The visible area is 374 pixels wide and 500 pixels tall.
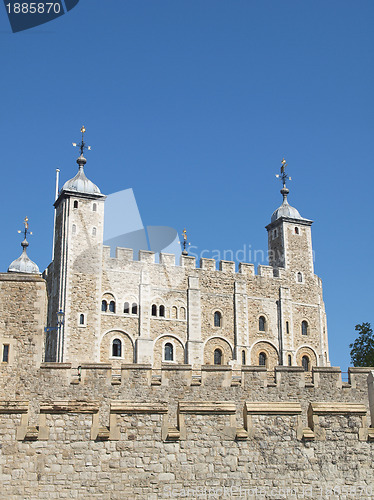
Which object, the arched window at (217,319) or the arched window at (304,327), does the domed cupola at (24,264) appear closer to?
the arched window at (217,319)

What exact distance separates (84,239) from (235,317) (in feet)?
36.8

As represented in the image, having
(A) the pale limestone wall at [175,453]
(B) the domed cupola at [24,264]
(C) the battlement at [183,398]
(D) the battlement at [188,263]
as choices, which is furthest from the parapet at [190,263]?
(A) the pale limestone wall at [175,453]

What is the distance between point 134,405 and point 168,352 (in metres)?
32.6

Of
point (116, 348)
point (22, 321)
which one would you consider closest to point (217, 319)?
point (116, 348)

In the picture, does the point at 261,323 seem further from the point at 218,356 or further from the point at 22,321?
the point at 22,321

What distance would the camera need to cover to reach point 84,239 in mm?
42875

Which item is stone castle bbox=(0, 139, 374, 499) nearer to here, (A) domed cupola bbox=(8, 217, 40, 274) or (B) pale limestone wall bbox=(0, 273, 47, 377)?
(B) pale limestone wall bbox=(0, 273, 47, 377)

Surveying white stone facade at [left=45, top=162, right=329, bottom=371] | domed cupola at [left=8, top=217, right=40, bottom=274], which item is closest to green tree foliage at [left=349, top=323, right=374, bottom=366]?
white stone facade at [left=45, top=162, right=329, bottom=371]

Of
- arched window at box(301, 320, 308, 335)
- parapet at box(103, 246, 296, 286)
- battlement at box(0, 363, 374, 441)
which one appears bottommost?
battlement at box(0, 363, 374, 441)

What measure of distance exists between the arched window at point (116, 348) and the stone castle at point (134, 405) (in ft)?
0.25

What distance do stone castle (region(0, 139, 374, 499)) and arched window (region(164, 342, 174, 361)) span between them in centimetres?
9

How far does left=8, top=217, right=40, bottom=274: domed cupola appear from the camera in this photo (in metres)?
56.3

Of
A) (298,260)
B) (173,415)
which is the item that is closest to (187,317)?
(298,260)

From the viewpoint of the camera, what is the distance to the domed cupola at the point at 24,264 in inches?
2216
